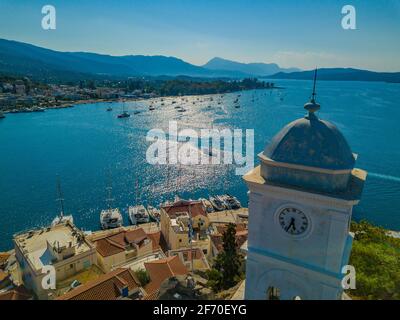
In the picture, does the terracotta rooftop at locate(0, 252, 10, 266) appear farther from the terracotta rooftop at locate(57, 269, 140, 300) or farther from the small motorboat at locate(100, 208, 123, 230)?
the terracotta rooftop at locate(57, 269, 140, 300)

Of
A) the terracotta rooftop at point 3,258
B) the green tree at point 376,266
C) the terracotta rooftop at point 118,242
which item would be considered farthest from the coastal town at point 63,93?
the green tree at point 376,266

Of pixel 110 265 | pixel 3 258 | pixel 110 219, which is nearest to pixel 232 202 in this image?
pixel 110 219

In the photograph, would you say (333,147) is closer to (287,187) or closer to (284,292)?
(287,187)

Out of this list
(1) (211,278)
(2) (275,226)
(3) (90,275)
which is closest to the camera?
(2) (275,226)

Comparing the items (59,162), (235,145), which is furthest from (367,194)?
(59,162)

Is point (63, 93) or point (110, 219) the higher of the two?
point (63, 93)

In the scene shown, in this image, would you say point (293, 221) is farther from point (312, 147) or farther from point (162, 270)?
point (162, 270)
